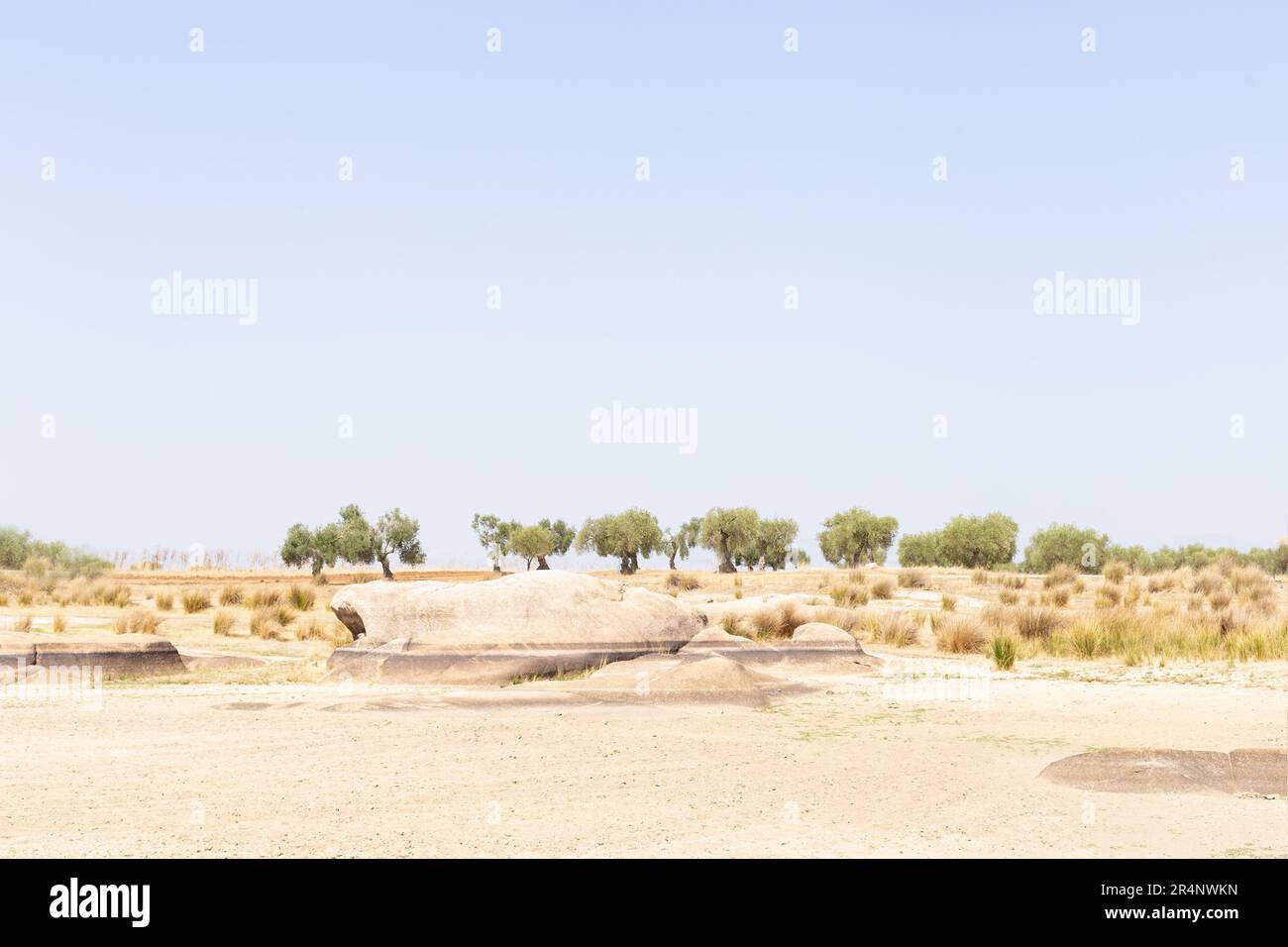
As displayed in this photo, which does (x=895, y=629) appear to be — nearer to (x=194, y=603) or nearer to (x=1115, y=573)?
(x=194, y=603)

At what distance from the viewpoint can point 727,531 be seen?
220ft

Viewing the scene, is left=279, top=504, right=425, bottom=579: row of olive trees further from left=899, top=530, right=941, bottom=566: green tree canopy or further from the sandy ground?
the sandy ground

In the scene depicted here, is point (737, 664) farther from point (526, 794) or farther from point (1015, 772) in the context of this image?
point (526, 794)

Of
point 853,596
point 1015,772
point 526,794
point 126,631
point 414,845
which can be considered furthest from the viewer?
point 853,596

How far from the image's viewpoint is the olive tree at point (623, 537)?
67.0 m

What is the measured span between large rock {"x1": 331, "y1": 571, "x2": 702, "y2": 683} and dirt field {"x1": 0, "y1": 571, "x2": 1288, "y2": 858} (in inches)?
31.4

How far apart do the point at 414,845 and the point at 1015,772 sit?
5338 mm

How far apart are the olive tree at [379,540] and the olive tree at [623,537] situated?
994 cm

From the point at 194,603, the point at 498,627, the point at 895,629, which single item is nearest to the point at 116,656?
the point at 498,627

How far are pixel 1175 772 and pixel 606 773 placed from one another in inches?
173
